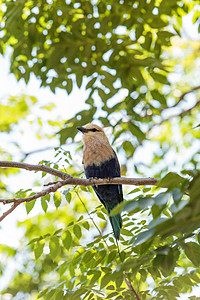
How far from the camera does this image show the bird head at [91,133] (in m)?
4.51

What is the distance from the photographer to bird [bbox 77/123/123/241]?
4.24 m

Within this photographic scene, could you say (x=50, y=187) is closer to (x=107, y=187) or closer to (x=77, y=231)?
(x=77, y=231)


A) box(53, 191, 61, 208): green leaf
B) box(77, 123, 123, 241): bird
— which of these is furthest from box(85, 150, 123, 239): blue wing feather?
box(53, 191, 61, 208): green leaf

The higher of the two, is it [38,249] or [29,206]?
[29,206]

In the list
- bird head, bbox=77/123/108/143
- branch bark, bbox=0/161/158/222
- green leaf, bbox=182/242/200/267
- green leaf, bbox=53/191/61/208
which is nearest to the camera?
green leaf, bbox=182/242/200/267

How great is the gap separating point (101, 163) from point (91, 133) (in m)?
0.47

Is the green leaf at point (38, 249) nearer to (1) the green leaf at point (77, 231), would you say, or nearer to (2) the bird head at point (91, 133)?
(1) the green leaf at point (77, 231)

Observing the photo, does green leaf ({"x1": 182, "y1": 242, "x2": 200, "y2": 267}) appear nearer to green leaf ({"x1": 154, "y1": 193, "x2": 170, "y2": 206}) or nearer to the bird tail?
green leaf ({"x1": 154, "y1": 193, "x2": 170, "y2": 206})

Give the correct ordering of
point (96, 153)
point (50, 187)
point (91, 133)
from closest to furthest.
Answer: point (50, 187) → point (96, 153) → point (91, 133)

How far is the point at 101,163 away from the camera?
432cm

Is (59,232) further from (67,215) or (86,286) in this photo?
(67,215)

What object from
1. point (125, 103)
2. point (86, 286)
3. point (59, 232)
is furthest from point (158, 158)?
point (86, 286)

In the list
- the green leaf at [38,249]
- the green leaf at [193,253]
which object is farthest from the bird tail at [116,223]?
the green leaf at [193,253]

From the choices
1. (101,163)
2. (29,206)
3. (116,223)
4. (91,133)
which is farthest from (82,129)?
(29,206)
